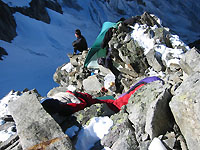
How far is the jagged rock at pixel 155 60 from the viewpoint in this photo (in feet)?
15.2

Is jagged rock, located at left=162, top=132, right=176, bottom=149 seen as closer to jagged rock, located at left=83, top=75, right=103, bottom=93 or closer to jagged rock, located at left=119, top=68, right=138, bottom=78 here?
jagged rock, located at left=119, top=68, right=138, bottom=78

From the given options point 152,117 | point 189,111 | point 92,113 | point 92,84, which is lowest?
point 189,111

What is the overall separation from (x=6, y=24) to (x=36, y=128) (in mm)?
15416

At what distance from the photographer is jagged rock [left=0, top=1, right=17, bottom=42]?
13750mm

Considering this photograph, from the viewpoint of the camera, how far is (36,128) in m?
1.69

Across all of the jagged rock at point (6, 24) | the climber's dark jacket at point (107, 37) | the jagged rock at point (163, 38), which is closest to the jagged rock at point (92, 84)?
the climber's dark jacket at point (107, 37)

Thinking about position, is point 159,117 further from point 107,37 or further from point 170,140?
point 107,37

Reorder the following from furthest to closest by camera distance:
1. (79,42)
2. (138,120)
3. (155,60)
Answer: (79,42) → (155,60) → (138,120)

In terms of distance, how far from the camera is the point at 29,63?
1190 centimetres

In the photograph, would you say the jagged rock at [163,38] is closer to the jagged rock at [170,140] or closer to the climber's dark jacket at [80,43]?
the climber's dark jacket at [80,43]

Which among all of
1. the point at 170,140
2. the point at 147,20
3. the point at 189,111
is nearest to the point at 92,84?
the point at 147,20

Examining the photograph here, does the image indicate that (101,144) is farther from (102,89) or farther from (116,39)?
(116,39)

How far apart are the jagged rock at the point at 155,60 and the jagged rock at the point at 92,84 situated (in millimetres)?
1806

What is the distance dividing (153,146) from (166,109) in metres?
0.39
